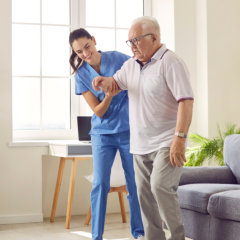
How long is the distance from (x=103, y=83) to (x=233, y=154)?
1.34 meters

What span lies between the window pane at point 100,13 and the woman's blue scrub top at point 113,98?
196 centimetres

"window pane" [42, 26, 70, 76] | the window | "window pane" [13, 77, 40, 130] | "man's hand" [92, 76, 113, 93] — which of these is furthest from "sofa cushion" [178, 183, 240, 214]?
"window pane" [42, 26, 70, 76]

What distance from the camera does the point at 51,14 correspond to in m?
5.12

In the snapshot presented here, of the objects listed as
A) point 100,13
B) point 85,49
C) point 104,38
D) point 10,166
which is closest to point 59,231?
point 10,166

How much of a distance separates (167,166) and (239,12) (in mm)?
2963

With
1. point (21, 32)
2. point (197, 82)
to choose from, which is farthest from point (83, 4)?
point (197, 82)

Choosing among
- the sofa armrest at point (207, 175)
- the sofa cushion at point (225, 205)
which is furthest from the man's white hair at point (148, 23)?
the sofa armrest at point (207, 175)

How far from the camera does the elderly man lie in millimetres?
2545

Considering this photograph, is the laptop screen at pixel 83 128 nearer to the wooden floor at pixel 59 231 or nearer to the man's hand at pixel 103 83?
the wooden floor at pixel 59 231

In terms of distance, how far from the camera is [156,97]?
263cm

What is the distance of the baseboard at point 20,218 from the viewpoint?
4.61 metres

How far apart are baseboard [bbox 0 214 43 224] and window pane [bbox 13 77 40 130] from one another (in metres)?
0.87

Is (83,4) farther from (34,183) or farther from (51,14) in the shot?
(34,183)

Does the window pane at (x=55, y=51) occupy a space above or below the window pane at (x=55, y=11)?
below
